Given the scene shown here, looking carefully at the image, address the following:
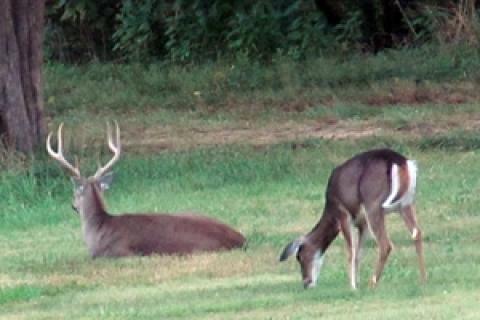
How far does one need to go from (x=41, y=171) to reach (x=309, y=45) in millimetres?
9773

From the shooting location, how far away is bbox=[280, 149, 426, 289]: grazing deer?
1026 cm

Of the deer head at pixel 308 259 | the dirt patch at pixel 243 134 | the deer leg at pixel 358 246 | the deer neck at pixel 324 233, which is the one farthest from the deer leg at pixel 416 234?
the dirt patch at pixel 243 134

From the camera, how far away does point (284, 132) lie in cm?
2055

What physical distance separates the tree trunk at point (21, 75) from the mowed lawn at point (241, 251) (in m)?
0.66

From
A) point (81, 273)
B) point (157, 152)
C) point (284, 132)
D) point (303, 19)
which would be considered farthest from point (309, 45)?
point (81, 273)

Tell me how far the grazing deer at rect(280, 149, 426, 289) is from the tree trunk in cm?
748

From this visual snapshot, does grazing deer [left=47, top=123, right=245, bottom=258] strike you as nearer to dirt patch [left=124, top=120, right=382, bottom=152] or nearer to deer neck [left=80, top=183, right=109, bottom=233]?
deer neck [left=80, top=183, right=109, bottom=233]

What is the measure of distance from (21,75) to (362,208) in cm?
829

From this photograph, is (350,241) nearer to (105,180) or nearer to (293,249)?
(293,249)

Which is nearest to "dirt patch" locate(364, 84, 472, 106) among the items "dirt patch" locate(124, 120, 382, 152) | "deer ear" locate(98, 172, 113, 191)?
"dirt patch" locate(124, 120, 382, 152)

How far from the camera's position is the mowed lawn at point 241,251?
32.5 ft

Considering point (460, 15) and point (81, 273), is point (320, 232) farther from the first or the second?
point (460, 15)

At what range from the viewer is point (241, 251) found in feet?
40.7

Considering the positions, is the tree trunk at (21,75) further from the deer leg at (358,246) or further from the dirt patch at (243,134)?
the deer leg at (358,246)
